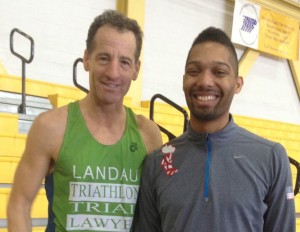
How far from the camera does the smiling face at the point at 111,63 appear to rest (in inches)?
61.2

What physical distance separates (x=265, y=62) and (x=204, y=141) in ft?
28.7

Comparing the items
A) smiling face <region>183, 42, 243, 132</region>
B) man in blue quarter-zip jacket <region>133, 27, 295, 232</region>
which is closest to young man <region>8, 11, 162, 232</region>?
man in blue quarter-zip jacket <region>133, 27, 295, 232</region>

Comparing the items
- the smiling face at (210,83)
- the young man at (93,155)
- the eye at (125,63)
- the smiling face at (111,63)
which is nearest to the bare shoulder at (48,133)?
the young man at (93,155)

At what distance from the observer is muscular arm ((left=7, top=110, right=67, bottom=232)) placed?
1.51 m

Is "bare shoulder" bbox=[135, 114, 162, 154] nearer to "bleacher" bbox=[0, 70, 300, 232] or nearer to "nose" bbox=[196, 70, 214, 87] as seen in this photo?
"nose" bbox=[196, 70, 214, 87]

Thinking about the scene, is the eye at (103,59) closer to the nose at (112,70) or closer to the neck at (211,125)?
the nose at (112,70)

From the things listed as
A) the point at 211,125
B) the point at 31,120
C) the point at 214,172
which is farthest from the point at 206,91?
the point at 31,120

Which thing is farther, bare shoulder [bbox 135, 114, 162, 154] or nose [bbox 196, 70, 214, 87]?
bare shoulder [bbox 135, 114, 162, 154]

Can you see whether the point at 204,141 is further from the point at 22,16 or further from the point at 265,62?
the point at 265,62

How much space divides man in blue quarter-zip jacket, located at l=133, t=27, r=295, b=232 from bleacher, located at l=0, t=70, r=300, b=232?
1.75 m

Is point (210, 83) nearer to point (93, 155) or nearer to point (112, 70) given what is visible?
point (112, 70)

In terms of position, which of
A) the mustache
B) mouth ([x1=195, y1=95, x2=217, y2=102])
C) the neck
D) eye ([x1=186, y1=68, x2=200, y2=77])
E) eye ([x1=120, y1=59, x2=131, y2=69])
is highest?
eye ([x1=120, y1=59, x2=131, y2=69])

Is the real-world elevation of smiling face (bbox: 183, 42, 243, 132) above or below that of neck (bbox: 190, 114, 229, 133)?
above

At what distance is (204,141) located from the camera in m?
1.58
